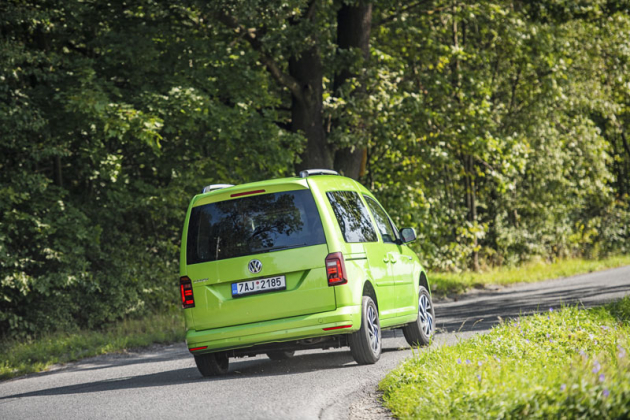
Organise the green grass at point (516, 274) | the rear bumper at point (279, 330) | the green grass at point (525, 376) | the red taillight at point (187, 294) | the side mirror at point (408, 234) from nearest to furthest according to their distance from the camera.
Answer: the green grass at point (525, 376), the rear bumper at point (279, 330), the red taillight at point (187, 294), the side mirror at point (408, 234), the green grass at point (516, 274)

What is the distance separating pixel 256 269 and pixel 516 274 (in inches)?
688

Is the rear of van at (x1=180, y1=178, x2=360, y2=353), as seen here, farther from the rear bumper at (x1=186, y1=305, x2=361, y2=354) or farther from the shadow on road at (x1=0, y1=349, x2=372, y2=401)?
the shadow on road at (x1=0, y1=349, x2=372, y2=401)

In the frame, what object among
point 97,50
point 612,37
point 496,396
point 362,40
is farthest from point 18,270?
point 612,37

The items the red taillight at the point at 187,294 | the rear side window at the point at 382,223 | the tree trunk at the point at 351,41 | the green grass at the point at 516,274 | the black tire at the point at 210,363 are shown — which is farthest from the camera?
the green grass at the point at 516,274

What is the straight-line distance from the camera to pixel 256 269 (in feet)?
27.9

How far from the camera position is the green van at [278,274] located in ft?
27.4

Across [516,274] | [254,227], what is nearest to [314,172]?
[254,227]

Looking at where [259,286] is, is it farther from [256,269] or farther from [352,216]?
[352,216]

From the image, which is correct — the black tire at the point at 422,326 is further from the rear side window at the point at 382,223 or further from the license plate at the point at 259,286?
the license plate at the point at 259,286

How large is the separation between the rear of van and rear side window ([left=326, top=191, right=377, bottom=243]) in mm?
405

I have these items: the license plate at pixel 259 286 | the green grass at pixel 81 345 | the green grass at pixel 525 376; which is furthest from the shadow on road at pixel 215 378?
the green grass at pixel 81 345

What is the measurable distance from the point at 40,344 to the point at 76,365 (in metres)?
2.38

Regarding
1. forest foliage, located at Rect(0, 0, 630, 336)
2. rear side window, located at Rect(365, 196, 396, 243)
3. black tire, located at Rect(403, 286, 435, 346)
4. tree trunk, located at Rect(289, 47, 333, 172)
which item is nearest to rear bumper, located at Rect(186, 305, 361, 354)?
rear side window, located at Rect(365, 196, 396, 243)

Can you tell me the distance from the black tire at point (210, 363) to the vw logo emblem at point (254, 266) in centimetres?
117
